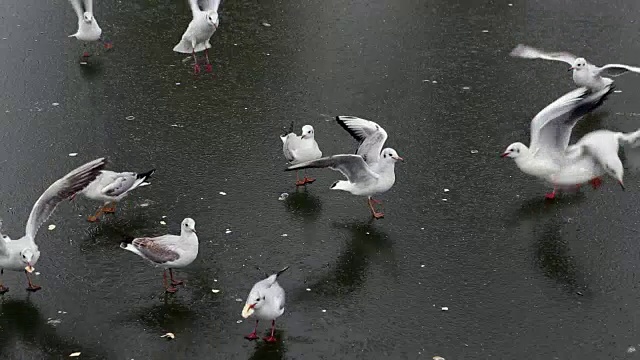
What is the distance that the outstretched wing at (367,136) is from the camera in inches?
309

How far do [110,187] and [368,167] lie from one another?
2034mm

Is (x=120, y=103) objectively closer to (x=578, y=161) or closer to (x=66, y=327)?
(x=66, y=327)

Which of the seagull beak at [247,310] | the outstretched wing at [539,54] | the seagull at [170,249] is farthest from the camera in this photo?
the outstretched wing at [539,54]

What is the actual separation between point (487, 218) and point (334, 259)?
139cm

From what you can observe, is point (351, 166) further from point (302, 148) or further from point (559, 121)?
point (559, 121)

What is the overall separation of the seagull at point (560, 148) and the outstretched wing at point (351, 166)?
134 centimetres

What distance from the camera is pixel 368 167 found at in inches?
292

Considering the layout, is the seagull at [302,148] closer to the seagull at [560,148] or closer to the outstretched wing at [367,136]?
the outstretched wing at [367,136]

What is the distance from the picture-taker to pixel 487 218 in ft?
24.9

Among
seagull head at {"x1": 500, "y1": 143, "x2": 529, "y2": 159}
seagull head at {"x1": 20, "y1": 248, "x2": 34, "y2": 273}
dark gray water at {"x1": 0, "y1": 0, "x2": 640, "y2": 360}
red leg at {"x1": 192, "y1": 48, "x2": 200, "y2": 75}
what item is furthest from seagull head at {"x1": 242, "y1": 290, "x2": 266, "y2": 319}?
red leg at {"x1": 192, "y1": 48, "x2": 200, "y2": 75}

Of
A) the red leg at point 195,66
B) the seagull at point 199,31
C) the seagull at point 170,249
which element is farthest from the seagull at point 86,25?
the seagull at point 170,249

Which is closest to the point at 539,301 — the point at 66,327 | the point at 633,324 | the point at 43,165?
the point at 633,324

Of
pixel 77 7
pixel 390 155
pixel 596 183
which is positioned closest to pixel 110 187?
pixel 390 155

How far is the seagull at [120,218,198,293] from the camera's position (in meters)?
6.46
